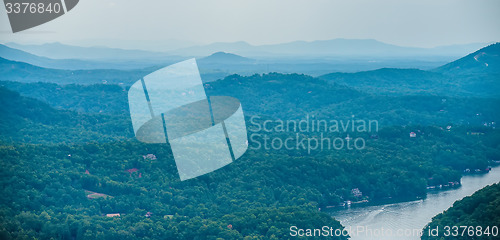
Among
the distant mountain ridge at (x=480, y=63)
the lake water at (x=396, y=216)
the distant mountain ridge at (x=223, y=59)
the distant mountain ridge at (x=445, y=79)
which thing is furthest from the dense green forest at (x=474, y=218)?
the distant mountain ridge at (x=223, y=59)

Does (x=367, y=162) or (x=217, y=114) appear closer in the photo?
(x=367, y=162)

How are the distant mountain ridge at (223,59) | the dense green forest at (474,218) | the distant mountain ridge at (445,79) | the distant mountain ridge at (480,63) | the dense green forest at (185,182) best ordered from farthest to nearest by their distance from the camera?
the distant mountain ridge at (223,59), the distant mountain ridge at (480,63), the distant mountain ridge at (445,79), the dense green forest at (185,182), the dense green forest at (474,218)

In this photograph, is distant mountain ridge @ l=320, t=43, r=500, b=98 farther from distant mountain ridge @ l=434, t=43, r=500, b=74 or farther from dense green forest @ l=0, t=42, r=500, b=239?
dense green forest @ l=0, t=42, r=500, b=239

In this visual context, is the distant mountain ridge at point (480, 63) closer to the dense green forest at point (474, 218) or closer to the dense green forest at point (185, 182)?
the dense green forest at point (185, 182)

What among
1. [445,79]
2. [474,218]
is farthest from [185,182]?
[445,79]

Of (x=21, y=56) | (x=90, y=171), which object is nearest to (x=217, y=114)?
(x=90, y=171)

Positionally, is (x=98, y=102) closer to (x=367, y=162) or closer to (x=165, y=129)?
(x=165, y=129)
